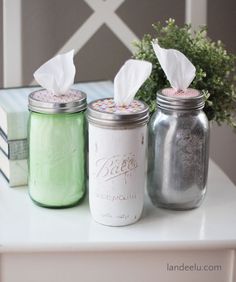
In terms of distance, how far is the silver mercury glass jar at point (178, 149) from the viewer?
957mm

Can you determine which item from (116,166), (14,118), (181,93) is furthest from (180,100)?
(14,118)

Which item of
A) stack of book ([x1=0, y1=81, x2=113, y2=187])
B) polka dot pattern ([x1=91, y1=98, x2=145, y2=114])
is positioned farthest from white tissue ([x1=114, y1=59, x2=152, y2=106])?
stack of book ([x1=0, y1=81, x2=113, y2=187])

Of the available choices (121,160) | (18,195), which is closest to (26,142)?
(18,195)

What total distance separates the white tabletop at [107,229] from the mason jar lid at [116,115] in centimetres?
15

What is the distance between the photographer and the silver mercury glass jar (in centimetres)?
96

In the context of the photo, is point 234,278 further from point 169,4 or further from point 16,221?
point 169,4

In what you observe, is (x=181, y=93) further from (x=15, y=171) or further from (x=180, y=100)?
(x=15, y=171)

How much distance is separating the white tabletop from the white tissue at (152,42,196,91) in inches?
7.7

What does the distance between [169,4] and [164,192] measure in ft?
2.19

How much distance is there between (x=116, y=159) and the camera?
0.92 m

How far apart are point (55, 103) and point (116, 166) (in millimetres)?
122

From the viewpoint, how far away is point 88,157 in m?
1.00

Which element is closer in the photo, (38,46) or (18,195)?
(18,195)

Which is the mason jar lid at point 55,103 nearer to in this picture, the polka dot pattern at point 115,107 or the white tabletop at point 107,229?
the polka dot pattern at point 115,107
